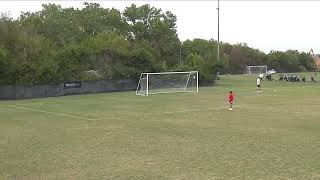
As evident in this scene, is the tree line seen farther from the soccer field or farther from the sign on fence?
the soccer field

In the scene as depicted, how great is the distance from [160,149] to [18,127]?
948 cm

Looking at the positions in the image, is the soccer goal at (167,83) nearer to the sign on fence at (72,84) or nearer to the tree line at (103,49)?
the tree line at (103,49)

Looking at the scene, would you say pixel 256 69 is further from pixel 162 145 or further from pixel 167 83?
pixel 162 145

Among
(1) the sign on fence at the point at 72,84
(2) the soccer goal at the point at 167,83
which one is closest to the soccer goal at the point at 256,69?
(2) the soccer goal at the point at 167,83

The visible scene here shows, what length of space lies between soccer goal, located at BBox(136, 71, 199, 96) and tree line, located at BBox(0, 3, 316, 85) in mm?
4001

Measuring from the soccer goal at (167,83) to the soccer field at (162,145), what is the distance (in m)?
23.0

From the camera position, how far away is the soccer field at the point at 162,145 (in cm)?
1211

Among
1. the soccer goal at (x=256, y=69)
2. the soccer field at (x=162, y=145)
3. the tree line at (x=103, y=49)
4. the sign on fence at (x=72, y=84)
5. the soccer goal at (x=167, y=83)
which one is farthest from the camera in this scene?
the soccer goal at (x=256, y=69)

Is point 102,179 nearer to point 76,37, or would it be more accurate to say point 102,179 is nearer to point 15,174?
point 15,174

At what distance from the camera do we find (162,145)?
1633 centimetres

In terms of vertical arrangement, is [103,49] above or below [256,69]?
above

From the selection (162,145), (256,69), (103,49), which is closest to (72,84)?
(103,49)

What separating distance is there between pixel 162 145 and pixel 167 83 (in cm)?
3742

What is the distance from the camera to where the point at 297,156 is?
1393cm
